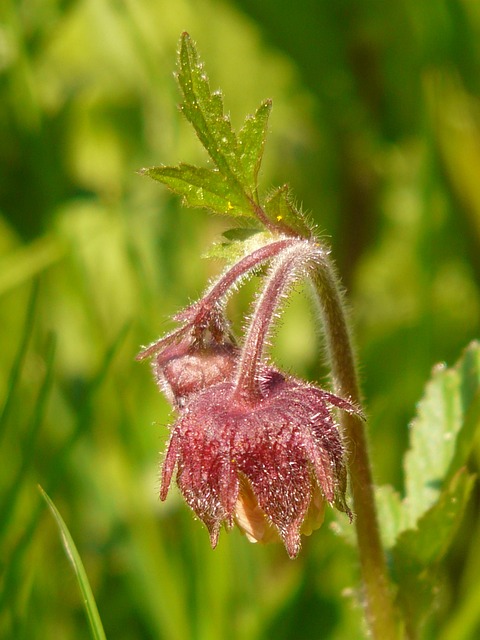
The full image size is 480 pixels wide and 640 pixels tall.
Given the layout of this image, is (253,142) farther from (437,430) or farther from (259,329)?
(437,430)

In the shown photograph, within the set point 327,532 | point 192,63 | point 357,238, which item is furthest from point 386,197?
point 192,63

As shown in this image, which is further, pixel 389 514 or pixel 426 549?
pixel 389 514

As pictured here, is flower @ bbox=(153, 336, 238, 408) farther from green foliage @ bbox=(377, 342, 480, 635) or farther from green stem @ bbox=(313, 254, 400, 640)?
green foliage @ bbox=(377, 342, 480, 635)

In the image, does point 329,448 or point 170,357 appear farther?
point 170,357

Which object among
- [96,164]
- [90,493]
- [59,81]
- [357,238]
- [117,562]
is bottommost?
[117,562]

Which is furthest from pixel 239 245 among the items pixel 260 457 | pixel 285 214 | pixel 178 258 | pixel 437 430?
pixel 178 258

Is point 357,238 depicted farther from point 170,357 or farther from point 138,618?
point 170,357
